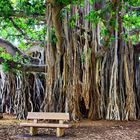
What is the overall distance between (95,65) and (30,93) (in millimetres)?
2095

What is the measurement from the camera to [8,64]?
7512mm

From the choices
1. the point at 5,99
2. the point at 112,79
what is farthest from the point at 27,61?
the point at 5,99

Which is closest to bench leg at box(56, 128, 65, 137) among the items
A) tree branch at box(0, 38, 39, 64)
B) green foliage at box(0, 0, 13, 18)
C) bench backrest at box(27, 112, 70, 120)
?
bench backrest at box(27, 112, 70, 120)

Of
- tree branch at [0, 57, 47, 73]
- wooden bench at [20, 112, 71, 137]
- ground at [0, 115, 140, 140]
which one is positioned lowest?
ground at [0, 115, 140, 140]

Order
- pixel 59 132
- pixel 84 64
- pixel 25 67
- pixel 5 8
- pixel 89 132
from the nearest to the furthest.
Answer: pixel 59 132
pixel 89 132
pixel 5 8
pixel 84 64
pixel 25 67

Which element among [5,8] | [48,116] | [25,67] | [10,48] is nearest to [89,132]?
[48,116]

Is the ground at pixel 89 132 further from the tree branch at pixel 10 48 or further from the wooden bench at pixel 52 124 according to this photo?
the tree branch at pixel 10 48

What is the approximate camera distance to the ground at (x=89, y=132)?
5.45m

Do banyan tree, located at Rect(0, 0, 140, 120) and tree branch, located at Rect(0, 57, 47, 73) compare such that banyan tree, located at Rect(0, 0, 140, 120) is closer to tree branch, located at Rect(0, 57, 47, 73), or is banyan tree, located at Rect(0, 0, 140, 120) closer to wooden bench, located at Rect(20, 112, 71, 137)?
tree branch, located at Rect(0, 57, 47, 73)

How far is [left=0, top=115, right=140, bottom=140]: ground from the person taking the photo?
215 inches

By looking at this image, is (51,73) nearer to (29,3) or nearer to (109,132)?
(29,3)

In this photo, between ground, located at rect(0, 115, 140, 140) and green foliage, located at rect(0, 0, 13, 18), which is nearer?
ground, located at rect(0, 115, 140, 140)

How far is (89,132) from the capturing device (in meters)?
5.89

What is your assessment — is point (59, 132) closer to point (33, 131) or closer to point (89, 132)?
point (33, 131)
